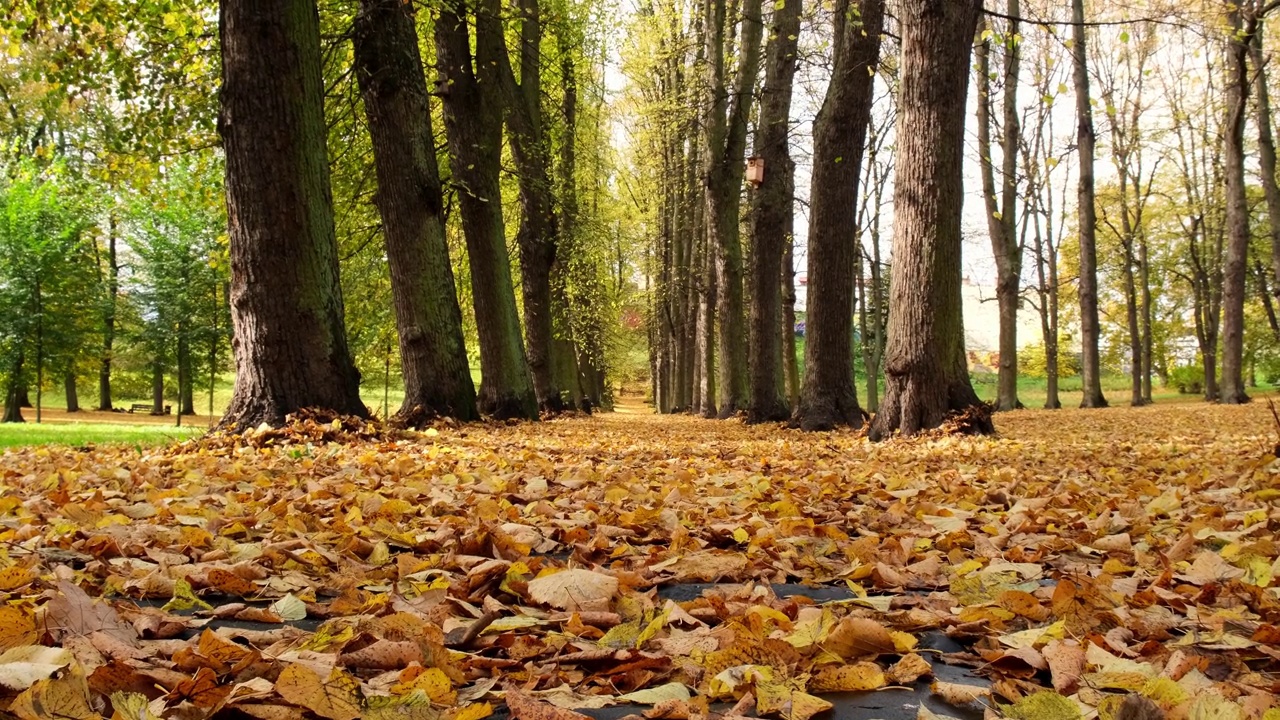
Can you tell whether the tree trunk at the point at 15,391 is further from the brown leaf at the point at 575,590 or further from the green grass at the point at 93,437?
the brown leaf at the point at 575,590

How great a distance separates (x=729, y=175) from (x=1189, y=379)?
30331 mm

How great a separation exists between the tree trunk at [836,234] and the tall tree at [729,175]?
2.83 m

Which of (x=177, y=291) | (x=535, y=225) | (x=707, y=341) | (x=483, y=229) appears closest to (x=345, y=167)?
(x=483, y=229)

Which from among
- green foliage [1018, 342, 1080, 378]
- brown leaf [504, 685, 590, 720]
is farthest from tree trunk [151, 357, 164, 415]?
green foliage [1018, 342, 1080, 378]

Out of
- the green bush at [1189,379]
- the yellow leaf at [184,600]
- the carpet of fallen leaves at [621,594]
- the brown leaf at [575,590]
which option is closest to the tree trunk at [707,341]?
the carpet of fallen leaves at [621,594]

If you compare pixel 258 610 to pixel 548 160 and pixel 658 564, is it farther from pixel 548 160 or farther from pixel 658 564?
pixel 548 160

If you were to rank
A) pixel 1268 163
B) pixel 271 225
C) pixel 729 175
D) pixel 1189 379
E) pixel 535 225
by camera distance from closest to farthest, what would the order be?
pixel 271 225
pixel 729 175
pixel 535 225
pixel 1268 163
pixel 1189 379

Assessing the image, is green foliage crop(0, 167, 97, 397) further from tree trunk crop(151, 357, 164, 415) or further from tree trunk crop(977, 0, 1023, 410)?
tree trunk crop(977, 0, 1023, 410)

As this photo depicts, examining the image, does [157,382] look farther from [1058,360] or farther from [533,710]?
[1058,360]

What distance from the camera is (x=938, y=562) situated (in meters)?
2.53

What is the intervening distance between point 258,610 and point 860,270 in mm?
24256

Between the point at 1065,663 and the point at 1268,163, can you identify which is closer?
the point at 1065,663

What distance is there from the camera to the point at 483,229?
38.5ft

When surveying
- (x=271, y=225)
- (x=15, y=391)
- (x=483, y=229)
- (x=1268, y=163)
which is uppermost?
(x=1268, y=163)
